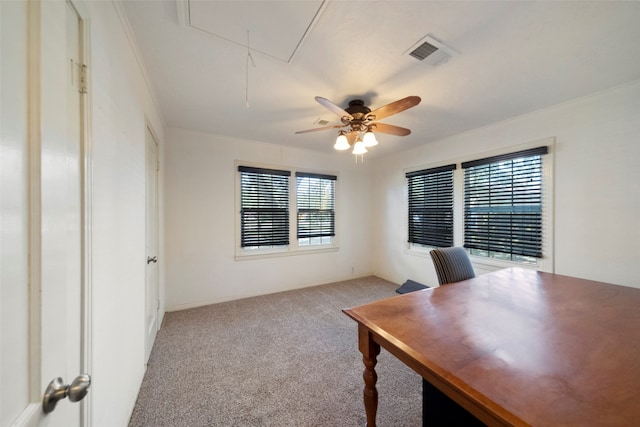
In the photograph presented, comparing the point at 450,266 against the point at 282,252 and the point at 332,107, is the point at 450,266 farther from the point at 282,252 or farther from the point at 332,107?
the point at 282,252

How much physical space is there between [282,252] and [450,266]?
2.61 m

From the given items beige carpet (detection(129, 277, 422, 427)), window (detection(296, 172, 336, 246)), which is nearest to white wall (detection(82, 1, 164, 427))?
beige carpet (detection(129, 277, 422, 427))

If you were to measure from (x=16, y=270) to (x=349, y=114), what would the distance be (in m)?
2.24

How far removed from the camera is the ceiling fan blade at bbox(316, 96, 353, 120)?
1.80m

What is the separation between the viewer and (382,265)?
4645 millimetres

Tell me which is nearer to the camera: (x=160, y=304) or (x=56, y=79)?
(x=56, y=79)

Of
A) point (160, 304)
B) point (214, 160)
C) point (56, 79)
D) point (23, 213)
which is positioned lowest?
point (160, 304)

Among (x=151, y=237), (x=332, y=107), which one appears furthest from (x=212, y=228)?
(x=332, y=107)

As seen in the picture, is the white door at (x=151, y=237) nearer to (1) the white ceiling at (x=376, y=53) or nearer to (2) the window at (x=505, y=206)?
(1) the white ceiling at (x=376, y=53)

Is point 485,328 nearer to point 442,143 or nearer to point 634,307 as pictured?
point 634,307

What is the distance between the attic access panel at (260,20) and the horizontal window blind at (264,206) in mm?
2182

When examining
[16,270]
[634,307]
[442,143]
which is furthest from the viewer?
[442,143]

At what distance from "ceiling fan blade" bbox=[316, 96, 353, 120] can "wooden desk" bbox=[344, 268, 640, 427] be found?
153cm

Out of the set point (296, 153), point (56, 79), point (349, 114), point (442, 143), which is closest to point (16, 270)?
point (56, 79)
